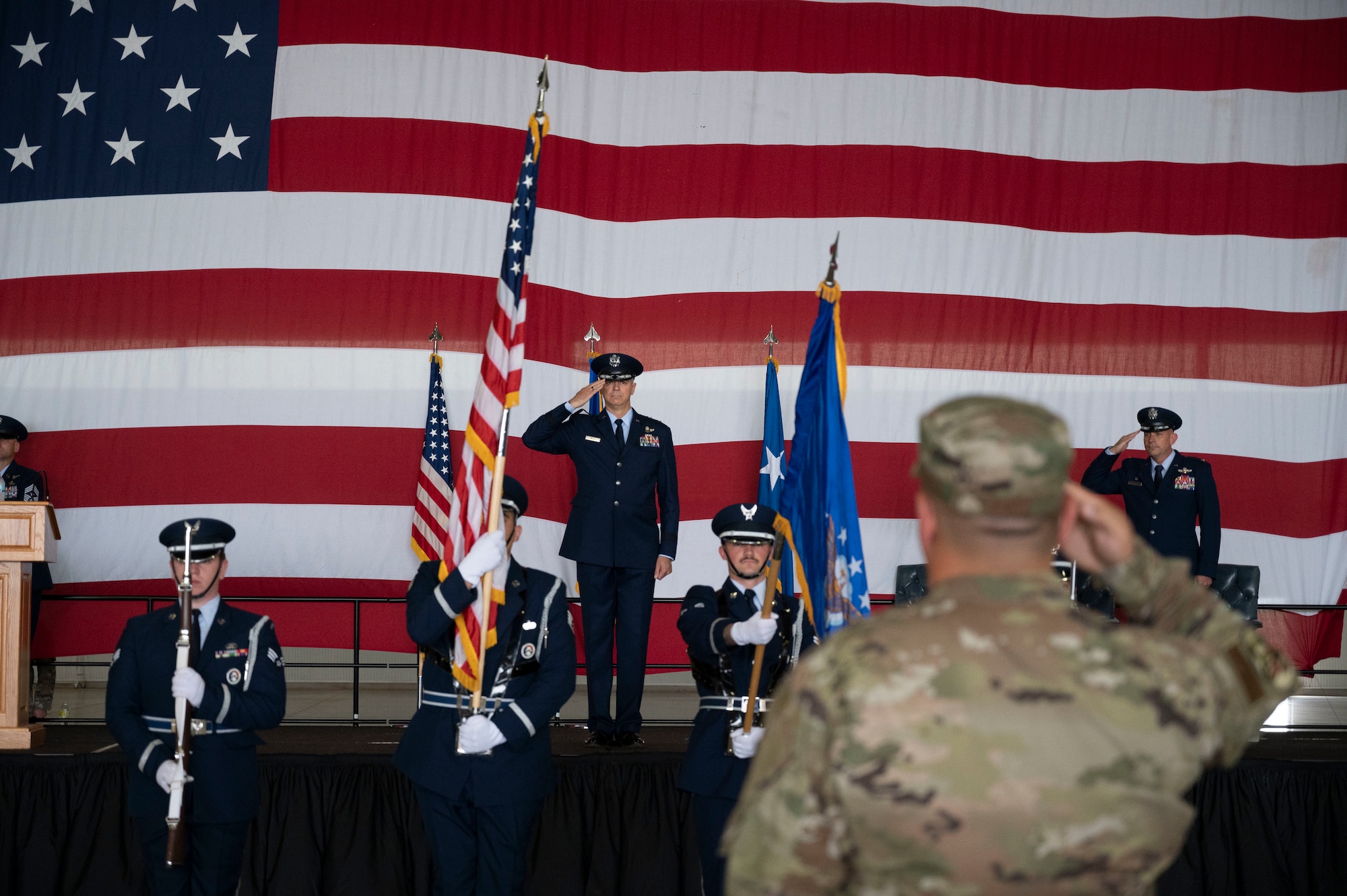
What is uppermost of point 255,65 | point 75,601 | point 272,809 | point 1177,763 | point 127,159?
point 255,65

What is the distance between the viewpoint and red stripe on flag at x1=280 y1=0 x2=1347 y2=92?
19.5ft

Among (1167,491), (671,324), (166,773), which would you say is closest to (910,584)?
(1167,491)

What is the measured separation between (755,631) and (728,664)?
0.33 m

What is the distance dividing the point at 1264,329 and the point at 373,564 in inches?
180

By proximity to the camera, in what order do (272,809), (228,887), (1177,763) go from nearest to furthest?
(1177,763) < (228,887) < (272,809)

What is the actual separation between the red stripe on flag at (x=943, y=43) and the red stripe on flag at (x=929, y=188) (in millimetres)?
441

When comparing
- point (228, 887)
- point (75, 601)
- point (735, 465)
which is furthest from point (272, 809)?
point (735, 465)

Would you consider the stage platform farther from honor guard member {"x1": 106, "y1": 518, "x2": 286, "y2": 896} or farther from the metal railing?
honor guard member {"x1": 106, "y1": 518, "x2": 286, "y2": 896}

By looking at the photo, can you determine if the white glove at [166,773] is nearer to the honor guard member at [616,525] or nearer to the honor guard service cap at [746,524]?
the honor guard service cap at [746,524]

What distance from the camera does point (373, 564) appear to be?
18.1 ft

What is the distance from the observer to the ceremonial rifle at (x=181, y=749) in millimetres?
2693

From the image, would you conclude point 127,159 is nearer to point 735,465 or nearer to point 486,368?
point 735,465

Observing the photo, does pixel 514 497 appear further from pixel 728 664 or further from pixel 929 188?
pixel 929 188

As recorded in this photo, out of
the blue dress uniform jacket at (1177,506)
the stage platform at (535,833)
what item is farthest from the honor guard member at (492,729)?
the blue dress uniform jacket at (1177,506)
